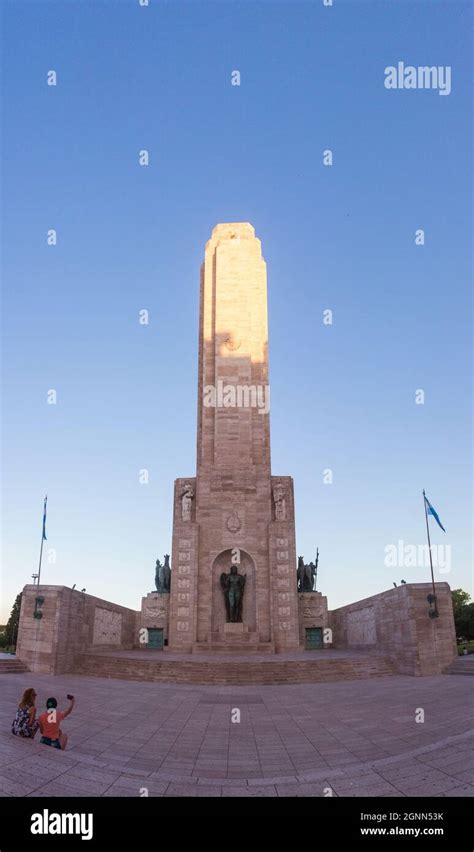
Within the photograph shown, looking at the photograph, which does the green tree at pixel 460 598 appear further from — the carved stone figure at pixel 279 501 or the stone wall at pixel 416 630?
the stone wall at pixel 416 630

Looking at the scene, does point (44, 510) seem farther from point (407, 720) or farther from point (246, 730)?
point (407, 720)

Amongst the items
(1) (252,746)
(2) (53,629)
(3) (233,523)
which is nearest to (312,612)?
(3) (233,523)

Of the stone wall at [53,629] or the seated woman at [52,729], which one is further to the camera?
the stone wall at [53,629]

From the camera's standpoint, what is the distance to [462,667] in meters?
19.5

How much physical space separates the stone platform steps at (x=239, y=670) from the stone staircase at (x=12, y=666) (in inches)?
87.2

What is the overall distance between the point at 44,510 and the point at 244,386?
1768cm

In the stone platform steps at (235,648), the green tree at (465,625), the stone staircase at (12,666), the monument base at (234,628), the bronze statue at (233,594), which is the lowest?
the green tree at (465,625)

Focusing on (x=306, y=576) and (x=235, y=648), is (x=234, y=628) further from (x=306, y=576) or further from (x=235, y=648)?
(x=306, y=576)

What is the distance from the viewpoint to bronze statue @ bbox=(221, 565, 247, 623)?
99.8 feet

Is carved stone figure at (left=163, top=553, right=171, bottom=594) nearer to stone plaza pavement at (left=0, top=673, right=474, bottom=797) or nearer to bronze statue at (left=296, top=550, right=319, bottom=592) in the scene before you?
Result: bronze statue at (left=296, top=550, right=319, bottom=592)

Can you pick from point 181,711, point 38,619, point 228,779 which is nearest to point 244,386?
point 38,619

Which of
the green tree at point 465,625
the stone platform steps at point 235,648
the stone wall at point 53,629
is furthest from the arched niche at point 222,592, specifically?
the green tree at point 465,625

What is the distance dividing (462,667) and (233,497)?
17.0 metres

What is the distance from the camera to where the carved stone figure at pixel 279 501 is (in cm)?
3350
